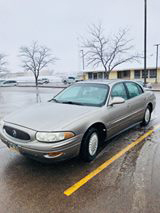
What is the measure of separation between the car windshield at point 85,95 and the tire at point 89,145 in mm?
680

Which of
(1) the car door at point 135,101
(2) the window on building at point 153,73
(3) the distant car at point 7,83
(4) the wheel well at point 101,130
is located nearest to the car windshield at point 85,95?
(4) the wheel well at point 101,130

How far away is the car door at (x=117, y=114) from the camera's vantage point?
3.58 m

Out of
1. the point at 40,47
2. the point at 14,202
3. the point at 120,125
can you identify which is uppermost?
A: the point at 40,47

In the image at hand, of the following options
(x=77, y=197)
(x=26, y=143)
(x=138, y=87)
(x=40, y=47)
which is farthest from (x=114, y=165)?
(x=40, y=47)

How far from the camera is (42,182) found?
2.69 meters

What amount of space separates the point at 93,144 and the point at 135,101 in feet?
6.42

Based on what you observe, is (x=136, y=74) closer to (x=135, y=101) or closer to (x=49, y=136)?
(x=135, y=101)

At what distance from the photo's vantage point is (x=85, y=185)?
8.48 ft

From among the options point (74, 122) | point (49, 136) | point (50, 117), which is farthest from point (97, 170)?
point (50, 117)

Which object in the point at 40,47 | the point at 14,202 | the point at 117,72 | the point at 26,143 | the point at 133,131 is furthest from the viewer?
the point at 40,47

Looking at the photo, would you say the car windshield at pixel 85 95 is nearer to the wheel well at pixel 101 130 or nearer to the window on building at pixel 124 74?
the wheel well at pixel 101 130

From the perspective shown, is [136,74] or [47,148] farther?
[136,74]

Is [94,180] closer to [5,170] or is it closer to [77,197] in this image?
[77,197]

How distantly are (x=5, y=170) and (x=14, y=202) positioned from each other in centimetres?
89
